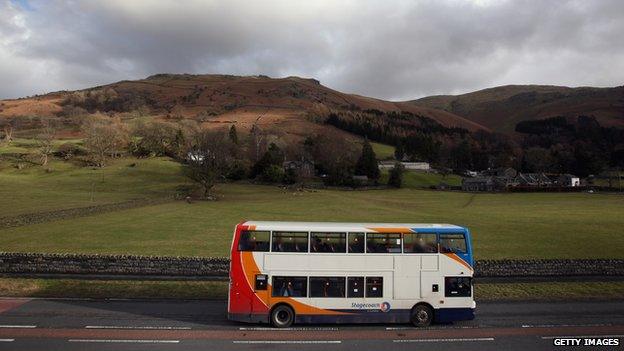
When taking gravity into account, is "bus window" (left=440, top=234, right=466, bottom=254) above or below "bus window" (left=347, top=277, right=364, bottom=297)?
above

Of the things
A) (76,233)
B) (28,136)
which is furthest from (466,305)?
(28,136)

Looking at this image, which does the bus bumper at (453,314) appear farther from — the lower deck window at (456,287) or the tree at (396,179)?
the tree at (396,179)

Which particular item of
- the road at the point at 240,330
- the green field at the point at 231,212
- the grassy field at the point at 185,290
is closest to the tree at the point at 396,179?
the green field at the point at 231,212

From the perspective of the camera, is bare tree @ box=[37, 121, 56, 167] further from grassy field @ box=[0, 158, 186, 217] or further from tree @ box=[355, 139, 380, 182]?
tree @ box=[355, 139, 380, 182]

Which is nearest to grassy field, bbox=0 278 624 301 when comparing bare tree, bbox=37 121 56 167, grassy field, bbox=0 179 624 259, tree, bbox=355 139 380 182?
grassy field, bbox=0 179 624 259

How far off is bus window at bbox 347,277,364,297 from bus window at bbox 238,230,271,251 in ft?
13.9

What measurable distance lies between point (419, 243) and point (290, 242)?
6.04 m

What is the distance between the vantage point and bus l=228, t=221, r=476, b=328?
21219 mm

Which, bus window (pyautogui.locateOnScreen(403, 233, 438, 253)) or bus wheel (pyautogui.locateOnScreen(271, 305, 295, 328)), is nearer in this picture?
bus wheel (pyautogui.locateOnScreen(271, 305, 295, 328))

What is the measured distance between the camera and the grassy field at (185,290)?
2669cm

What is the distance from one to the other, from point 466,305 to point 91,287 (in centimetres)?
2174

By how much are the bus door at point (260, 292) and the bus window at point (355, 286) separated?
3.80m

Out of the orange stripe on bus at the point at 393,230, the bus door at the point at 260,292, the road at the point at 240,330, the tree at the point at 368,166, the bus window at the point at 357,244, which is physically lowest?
the road at the point at 240,330

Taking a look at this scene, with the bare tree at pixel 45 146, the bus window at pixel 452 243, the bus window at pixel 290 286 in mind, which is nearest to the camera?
the bus window at pixel 290 286
